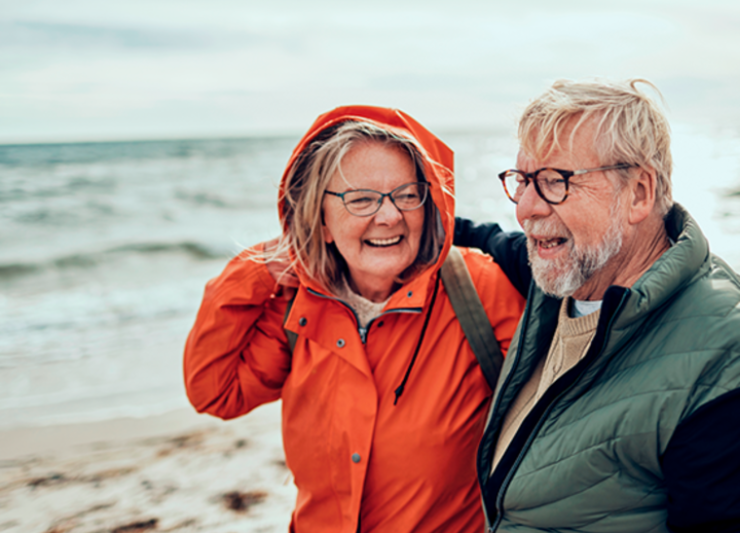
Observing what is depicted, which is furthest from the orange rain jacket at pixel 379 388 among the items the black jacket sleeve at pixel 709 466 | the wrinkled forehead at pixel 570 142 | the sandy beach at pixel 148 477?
the sandy beach at pixel 148 477

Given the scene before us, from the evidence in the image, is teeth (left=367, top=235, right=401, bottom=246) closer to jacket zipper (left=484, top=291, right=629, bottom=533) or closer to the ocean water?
the ocean water

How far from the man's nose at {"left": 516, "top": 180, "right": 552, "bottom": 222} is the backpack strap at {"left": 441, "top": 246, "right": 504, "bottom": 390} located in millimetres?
444

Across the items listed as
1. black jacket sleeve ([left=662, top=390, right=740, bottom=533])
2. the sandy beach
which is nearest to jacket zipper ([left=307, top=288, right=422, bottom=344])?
black jacket sleeve ([left=662, top=390, right=740, bottom=533])

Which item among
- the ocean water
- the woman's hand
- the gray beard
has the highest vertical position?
the gray beard

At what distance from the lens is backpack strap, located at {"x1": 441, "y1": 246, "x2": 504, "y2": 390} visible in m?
2.04

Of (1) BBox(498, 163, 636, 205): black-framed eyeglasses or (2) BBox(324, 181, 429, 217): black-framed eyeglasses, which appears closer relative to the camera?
(1) BBox(498, 163, 636, 205): black-framed eyeglasses

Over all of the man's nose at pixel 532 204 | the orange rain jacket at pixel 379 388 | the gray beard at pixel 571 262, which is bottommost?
the orange rain jacket at pixel 379 388

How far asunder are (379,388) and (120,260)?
10.9 meters

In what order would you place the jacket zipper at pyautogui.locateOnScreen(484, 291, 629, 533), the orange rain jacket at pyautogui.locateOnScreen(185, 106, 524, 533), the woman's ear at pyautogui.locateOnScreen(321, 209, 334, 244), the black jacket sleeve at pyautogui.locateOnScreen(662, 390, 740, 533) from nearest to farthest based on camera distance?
the black jacket sleeve at pyautogui.locateOnScreen(662, 390, 740, 533) < the jacket zipper at pyautogui.locateOnScreen(484, 291, 629, 533) < the orange rain jacket at pyautogui.locateOnScreen(185, 106, 524, 533) < the woman's ear at pyautogui.locateOnScreen(321, 209, 334, 244)

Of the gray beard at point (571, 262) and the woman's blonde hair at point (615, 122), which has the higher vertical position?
the woman's blonde hair at point (615, 122)

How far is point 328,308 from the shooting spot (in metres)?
2.22

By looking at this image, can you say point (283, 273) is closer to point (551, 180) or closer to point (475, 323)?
point (475, 323)

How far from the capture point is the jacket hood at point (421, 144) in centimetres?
215

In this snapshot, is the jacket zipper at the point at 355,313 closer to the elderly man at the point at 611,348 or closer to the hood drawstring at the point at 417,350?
the hood drawstring at the point at 417,350
